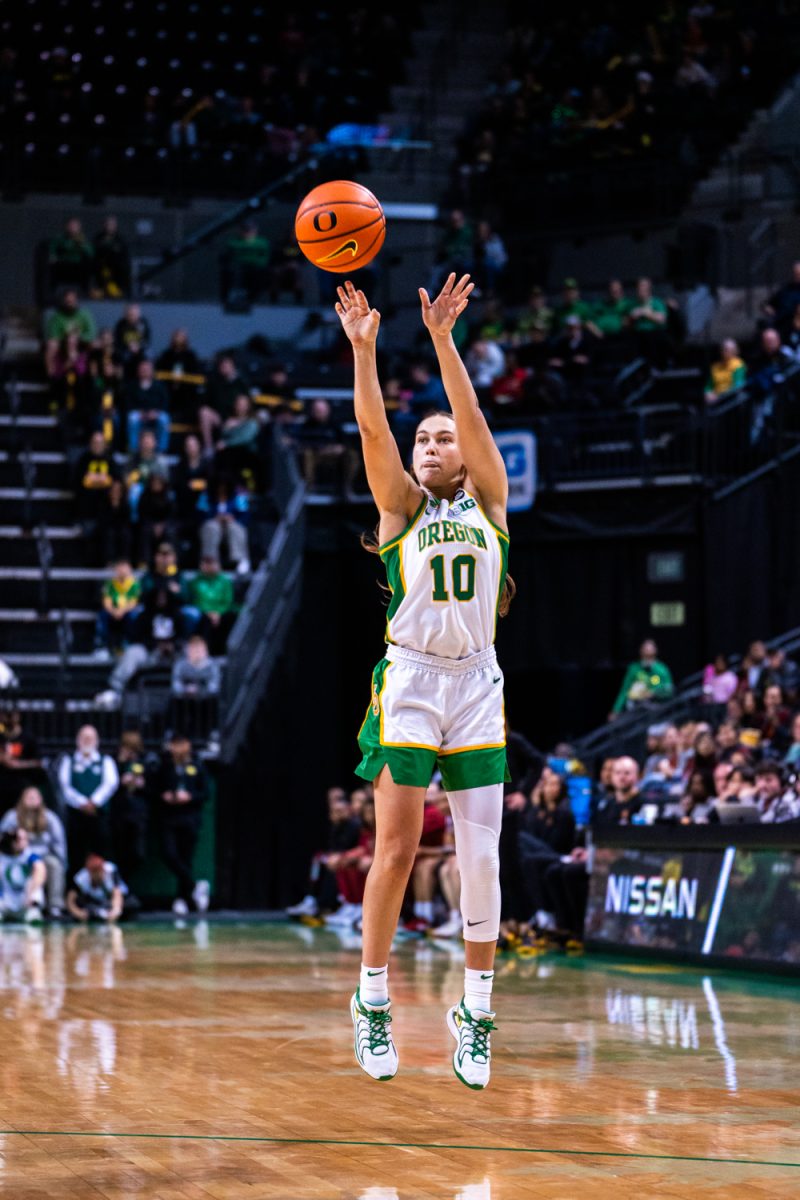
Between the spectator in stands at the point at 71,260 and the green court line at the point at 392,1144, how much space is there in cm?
2144

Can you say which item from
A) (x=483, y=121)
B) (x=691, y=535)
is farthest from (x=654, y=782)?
(x=483, y=121)

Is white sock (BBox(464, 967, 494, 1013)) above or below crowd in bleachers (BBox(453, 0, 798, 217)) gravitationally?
below

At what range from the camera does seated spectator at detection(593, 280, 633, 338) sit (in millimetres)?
24922

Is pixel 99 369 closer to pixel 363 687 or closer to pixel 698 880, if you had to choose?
pixel 363 687

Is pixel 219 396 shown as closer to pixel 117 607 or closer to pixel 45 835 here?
pixel 117 607

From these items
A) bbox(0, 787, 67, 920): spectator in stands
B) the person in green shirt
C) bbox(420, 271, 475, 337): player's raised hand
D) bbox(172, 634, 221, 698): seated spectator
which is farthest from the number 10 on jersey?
bbox(172, 634, 221, 698): seated spectator

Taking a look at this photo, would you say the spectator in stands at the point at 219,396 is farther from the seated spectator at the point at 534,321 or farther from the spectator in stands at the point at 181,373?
the seated spectator at the point at 534,321

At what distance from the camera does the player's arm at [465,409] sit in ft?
22.1

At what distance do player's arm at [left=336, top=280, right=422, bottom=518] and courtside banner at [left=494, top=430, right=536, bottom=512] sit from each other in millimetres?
14710

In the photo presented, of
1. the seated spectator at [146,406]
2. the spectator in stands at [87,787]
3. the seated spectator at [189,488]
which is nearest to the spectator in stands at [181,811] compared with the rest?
the spectator in stands at [87,787]

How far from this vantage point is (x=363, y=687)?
2314 centimetres

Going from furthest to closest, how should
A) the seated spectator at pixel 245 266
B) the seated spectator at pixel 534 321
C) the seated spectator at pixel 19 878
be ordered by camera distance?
1. the seated spectator at pixel 245 266
2. the seated spectator at pixel 534 321
3. the seated spectator at pixel 19 878

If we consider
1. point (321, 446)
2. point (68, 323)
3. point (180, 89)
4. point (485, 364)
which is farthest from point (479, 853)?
point (180, 89)

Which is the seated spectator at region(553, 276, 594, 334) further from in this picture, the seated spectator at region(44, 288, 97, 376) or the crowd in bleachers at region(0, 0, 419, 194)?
the seated spectator at region(44, 288, 97, 376)
